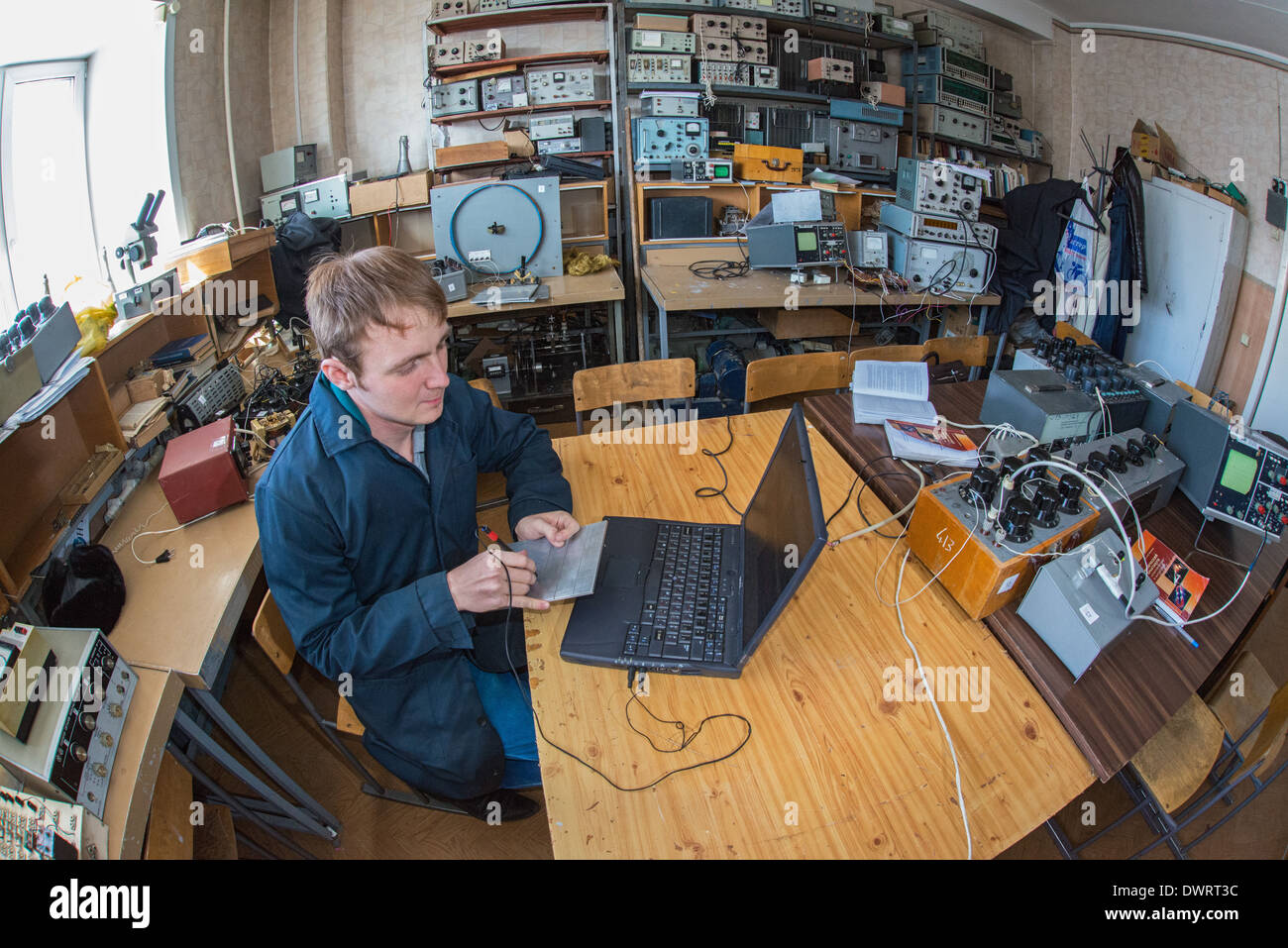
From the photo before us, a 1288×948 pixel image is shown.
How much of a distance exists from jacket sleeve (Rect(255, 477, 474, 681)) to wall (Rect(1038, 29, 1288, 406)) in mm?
4358

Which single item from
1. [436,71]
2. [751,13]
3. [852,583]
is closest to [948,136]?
[751,13]

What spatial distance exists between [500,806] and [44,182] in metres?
3.67

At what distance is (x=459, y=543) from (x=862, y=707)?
876mm

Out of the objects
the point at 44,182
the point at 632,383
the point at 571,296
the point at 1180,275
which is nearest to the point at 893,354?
the point at 632,383

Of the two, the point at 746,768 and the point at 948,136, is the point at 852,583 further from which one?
the point at 948,136

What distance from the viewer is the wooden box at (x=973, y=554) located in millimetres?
1133

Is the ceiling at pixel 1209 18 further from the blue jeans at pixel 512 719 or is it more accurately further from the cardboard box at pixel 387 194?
the cardboard box at pixel 387 194

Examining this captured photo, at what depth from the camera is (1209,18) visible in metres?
3.10

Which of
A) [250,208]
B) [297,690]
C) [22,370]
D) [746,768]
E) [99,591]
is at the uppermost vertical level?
[250,208]

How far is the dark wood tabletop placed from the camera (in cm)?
99

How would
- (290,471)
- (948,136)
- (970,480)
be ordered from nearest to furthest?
(290,471) → (970,480) → (948,136)

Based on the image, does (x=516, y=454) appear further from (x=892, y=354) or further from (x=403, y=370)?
(x=892, y=354)

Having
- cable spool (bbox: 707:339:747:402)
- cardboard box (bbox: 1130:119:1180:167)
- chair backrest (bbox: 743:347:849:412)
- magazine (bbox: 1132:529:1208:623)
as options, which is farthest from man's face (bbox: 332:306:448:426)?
cardboard box (bbox: 1130:119:1180:167)
